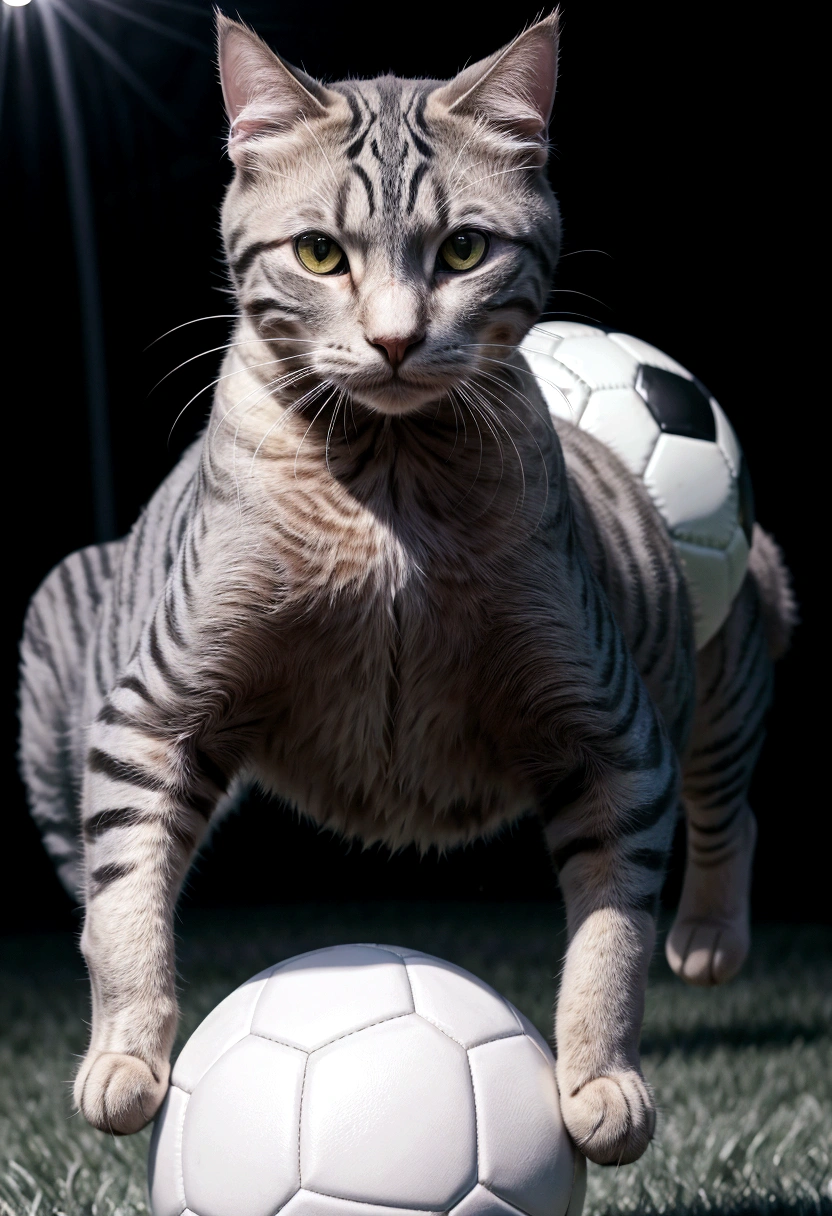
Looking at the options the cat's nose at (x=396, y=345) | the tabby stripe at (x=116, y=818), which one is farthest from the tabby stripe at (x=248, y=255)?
the tabby stripe at (x=116, y=818)

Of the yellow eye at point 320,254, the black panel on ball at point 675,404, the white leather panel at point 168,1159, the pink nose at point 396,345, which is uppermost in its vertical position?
the yellow eye at point 320,254

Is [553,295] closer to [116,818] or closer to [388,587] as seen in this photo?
[388,587]

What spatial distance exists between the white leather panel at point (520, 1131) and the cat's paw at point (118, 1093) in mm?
317

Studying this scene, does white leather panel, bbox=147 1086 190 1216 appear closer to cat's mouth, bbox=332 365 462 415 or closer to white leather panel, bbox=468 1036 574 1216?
white leather panel, bbox=468 1036 574 1216

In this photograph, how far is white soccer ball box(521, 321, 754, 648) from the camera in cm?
204

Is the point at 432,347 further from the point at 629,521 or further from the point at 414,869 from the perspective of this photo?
the point at 414,869

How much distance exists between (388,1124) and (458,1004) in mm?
157

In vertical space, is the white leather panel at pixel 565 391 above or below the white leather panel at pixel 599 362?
below

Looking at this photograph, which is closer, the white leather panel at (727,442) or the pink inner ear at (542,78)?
the pink inner ear at (542,78)

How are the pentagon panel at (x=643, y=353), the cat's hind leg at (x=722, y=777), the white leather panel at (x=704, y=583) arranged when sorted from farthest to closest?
the cat's hind leg at (x=722, y=777) → the pentagon panel at (x=643, y=353) → the white leather panel at (x=704, y=583)

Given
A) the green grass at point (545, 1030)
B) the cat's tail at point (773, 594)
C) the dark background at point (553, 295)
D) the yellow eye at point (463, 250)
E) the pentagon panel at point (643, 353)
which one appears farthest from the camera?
the dark background at point (553, 295)

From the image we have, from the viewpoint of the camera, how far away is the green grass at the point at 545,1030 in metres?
1.71

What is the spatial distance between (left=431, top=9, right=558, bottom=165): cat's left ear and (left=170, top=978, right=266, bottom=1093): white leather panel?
964 mm

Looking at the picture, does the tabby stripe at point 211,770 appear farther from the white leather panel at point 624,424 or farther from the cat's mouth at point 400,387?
the white leather panel at point 624,424
